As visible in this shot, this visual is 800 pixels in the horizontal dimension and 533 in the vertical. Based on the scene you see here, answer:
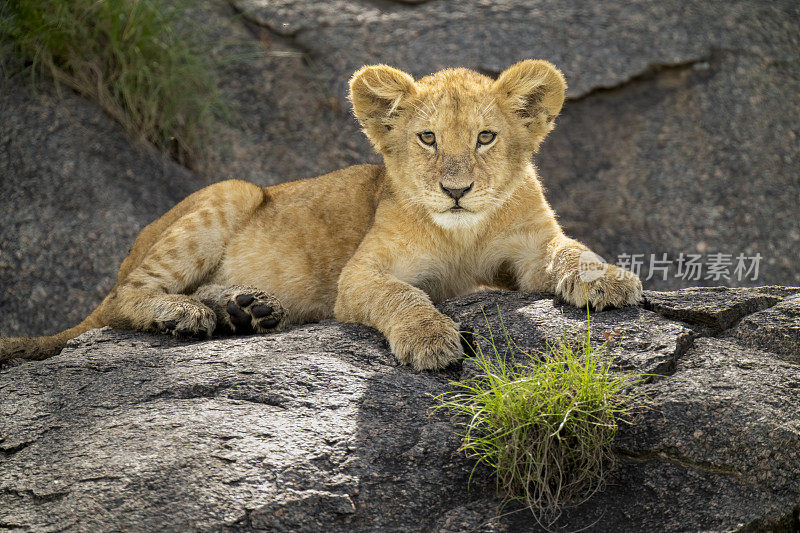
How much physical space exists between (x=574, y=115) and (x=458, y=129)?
14.5 ft

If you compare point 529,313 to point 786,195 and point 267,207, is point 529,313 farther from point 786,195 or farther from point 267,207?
point 786,195

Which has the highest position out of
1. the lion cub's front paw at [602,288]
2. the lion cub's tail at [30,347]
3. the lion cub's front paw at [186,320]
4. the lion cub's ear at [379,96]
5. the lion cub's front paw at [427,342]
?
the lion cub's ear at [379,96]

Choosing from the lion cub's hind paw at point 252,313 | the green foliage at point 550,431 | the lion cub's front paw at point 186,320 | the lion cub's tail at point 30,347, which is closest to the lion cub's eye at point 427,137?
the lion cub's hind paw at point 252,313

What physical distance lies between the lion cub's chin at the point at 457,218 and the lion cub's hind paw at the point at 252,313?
1.20 metres

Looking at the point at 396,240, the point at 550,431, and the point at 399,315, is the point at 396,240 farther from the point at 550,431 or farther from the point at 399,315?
the point at 550,431

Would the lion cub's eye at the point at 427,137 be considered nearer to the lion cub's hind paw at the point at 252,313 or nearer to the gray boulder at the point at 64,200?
the lion cub's hind paw at the point at 252,313

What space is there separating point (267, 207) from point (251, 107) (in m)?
2.87

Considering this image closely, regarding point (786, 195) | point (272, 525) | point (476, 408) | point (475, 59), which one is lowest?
point (272, 525)

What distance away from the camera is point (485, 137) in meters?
5.12

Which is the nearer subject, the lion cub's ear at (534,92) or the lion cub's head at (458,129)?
the lion cub's head at (458,129)

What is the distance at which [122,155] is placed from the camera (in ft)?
27.4

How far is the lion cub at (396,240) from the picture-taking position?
4.89 metres

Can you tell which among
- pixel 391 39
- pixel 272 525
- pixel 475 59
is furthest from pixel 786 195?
pixel 272 525

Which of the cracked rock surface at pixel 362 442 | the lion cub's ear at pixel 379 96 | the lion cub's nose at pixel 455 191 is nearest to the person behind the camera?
the cracked rock surface at pixel 362 442
